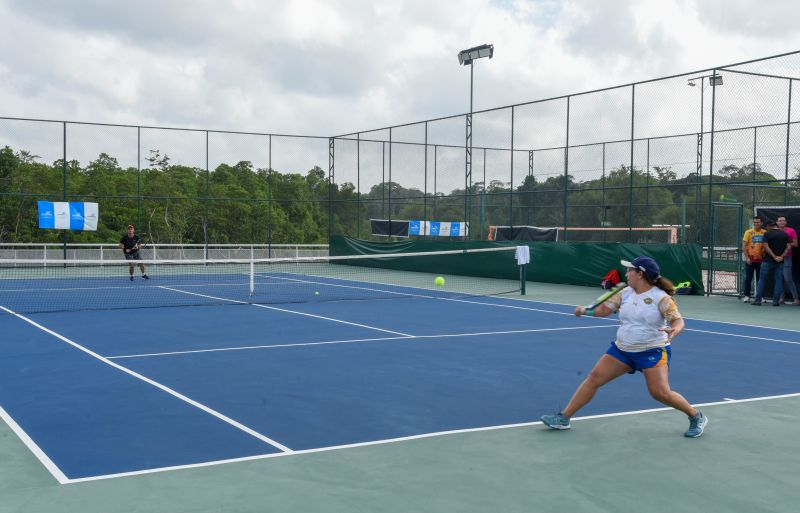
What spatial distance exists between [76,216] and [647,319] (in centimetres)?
2618

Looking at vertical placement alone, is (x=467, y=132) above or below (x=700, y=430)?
above

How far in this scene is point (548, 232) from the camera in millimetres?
32062

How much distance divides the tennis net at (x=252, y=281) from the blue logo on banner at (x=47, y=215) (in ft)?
5.16

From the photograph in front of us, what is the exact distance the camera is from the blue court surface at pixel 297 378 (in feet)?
20.0

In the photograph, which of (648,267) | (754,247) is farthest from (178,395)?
(754,247)

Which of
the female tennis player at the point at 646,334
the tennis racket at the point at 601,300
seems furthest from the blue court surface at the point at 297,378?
the tennis racket at the point at 601,300

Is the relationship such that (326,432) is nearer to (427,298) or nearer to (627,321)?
(627,321)

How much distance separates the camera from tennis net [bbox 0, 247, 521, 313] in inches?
679

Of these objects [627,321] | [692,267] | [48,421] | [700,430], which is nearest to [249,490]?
[48,421]

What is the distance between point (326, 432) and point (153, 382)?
8.76 ft

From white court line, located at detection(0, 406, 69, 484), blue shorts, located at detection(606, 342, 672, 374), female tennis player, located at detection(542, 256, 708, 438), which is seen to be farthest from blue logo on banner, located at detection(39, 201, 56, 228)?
blue shorts, located at detection(606, 342, 672, 374)

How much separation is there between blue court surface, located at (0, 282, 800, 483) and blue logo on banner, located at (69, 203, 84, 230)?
1528 cm

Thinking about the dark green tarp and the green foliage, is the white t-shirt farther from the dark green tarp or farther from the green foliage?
the green foliage

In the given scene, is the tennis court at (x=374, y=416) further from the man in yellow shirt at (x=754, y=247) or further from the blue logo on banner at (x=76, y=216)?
the blue logo on banner at (x=76, y=216)
